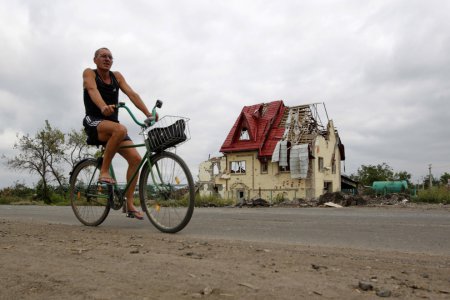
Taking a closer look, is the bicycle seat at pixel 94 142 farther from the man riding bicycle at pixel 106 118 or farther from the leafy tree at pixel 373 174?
the leafy tree at pixel 373 174

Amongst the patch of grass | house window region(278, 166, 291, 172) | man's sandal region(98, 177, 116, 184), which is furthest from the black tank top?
house window region(278, 166, 291, 172)

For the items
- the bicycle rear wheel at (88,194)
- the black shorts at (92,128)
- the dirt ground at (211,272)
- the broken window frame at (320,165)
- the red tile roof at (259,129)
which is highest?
the red tile roof at (259,129)

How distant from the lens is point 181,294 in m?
2.05

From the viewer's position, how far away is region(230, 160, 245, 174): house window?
3812 cm

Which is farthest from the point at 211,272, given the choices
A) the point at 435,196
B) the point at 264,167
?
the point at 264,167

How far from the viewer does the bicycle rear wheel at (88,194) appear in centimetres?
582

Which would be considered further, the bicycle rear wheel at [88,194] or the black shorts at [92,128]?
the bicycle rear wheel at [88,194]

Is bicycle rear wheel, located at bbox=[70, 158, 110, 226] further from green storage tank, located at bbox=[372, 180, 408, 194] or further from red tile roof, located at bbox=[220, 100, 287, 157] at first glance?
green storage tank, located at bbox=[372, 180, 408, 194]

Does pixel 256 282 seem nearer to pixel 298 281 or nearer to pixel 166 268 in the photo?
pixel 298 281

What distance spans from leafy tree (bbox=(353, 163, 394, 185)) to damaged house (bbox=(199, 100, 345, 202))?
2388 cm

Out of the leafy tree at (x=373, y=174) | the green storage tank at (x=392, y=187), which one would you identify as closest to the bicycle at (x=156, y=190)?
the green storage tank at (x=392, y=187)

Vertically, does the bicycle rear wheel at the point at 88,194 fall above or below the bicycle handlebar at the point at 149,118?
below

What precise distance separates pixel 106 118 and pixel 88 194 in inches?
50.1

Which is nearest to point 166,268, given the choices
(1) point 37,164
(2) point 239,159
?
(2) point 239,159
